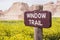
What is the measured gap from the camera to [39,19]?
275cm

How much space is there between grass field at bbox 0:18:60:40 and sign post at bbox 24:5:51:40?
0.99 metres

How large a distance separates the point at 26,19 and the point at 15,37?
1.39 m

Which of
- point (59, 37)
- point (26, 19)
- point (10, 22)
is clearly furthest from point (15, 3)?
point (26, 19)

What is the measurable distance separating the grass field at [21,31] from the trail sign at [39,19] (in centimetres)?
99

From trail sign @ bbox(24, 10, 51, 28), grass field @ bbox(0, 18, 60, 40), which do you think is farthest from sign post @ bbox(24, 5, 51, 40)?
grass field @ bbox(0, 18, 60, 40)

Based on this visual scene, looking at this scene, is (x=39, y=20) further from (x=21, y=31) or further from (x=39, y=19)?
(x=21, y=31)

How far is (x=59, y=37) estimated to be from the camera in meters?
3.86

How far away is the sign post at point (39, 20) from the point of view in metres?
2.67

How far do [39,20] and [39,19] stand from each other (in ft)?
0.04

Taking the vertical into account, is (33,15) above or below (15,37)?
above

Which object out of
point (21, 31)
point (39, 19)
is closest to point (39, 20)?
point (39, 19)

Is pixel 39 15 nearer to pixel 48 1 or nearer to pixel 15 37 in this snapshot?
pixel 48 1

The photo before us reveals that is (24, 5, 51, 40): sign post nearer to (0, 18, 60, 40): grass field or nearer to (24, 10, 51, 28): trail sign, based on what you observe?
(24, 10, 51, 28): trail sign

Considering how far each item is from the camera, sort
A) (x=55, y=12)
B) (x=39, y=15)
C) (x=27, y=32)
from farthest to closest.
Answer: (x=27, y=32)
(x=55, y=12)
(x=39, y=15)
